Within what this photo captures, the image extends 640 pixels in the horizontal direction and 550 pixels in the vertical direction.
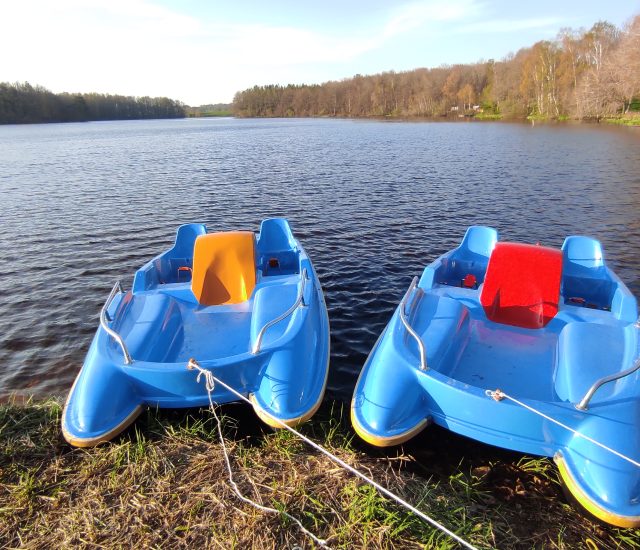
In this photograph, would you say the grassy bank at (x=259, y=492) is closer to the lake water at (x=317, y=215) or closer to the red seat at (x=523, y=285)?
the lake water at (x=317, y=215)

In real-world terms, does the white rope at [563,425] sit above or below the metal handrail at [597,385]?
below

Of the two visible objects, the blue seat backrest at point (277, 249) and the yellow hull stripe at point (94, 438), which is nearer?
the yellow hull stripe at point (94, 438)

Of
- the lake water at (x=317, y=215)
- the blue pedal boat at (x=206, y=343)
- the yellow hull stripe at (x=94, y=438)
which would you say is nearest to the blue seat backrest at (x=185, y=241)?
the blue pedal boat at (x=206, y=343)

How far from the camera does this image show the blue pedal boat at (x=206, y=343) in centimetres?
470

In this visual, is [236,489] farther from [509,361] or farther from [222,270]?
[222,270]

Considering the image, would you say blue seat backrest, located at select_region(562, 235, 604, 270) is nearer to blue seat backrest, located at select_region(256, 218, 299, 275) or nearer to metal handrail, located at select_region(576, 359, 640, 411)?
metal handrail, located at select_region(576, 359, 640, 411)

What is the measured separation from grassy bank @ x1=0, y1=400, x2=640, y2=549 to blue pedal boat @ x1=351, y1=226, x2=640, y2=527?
506mm

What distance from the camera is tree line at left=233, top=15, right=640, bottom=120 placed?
4650cm

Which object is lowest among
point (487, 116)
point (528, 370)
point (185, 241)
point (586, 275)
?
point (528, 370)

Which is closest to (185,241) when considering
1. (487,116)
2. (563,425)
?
(563,425)

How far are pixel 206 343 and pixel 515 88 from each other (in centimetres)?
7552

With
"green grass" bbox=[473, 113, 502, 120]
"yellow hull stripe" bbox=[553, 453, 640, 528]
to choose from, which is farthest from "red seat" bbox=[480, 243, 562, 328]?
"green grass" bbox=[473, 113, 502, 120]

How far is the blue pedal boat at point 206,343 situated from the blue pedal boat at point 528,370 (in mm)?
901

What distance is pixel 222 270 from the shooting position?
710cm
